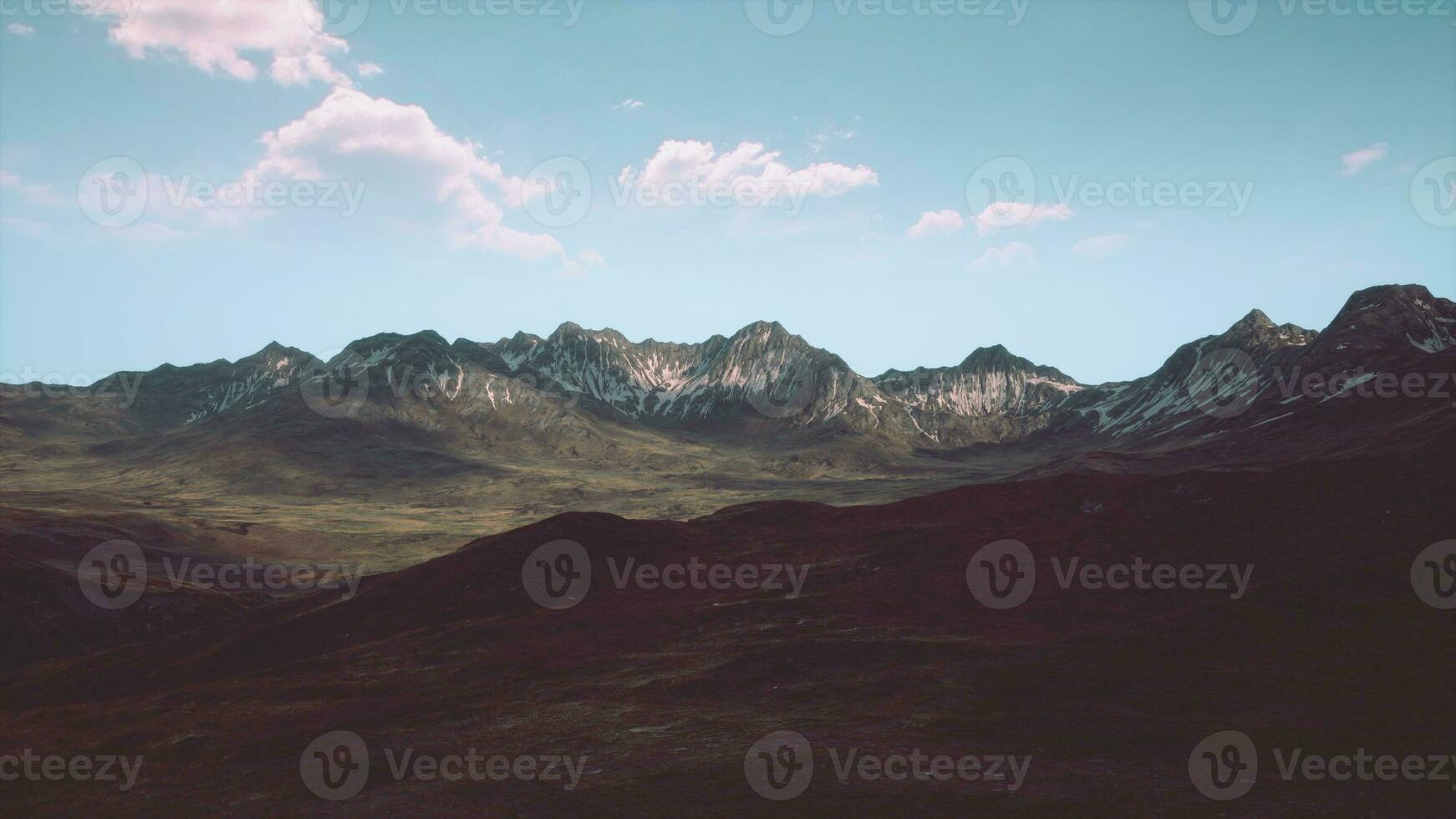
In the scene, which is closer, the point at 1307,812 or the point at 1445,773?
the point at 1307,812

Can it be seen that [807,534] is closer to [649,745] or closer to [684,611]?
[684,611]

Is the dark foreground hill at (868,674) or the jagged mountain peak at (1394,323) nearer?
the dark foreground hill at (868,674)

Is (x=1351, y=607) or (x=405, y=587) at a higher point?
(x=1351, y=607)

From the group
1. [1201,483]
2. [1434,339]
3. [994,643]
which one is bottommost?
[994,643]

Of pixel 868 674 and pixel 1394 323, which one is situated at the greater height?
pixel 1394 323

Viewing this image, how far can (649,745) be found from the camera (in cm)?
2569

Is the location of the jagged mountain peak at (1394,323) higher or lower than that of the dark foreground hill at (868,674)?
higher

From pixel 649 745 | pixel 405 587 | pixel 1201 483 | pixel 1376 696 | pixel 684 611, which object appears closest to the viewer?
pixel 1376 696

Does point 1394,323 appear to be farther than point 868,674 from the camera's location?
Yes

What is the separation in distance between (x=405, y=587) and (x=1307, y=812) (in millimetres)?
55704

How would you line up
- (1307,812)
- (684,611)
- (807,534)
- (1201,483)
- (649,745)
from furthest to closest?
1. (807,534)
2. (1201,483)
3. (684,611)
4. (649,745)
5. (1307,812)

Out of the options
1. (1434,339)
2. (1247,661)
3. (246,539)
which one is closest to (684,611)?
(1247,661)

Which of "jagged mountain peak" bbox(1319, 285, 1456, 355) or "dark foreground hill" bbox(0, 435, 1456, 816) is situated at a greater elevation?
"jagged mountain peak" bbox(1319, 285, 1456, 355)

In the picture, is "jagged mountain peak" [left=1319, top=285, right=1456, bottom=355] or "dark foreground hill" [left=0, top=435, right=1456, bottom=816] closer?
"dark foreground hill" [left=0, top=435, right=1456, bottom=816]
